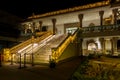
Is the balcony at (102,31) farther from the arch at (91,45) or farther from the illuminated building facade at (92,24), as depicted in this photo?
the arch at (91,45)

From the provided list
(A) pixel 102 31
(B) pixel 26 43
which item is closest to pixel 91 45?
(A) pixel 102 31

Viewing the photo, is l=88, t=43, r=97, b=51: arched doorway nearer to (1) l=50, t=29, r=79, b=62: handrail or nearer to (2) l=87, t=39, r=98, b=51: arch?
(2) l=87, t=39, r=98, b=51: arch

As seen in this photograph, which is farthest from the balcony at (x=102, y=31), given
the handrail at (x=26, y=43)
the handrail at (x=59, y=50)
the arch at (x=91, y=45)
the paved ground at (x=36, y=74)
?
the paved ground at (x=36, y=74)

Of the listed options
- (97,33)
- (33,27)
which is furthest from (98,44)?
(33,27)

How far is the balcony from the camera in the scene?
22430mm

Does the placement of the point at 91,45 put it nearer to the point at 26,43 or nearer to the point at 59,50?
the point at 26,43

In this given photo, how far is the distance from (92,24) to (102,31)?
8391 mm

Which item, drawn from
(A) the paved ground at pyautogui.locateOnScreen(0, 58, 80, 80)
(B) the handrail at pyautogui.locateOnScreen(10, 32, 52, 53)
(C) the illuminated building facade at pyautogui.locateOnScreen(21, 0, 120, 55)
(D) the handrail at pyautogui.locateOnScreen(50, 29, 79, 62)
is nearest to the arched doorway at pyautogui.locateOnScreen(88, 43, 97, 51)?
(C) the illuminated building facade at pyautogui.locateOnScreen(21, 0, 120, 55)

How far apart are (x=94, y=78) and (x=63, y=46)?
9421 mm

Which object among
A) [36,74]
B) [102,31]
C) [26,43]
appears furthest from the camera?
[26,43]

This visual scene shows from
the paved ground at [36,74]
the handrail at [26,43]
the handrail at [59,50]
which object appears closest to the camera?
the paved ground at [36,74]

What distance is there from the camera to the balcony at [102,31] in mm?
22430

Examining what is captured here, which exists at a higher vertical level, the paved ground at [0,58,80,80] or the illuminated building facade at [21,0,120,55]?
the illuminated building facade at [21,0,120,55]

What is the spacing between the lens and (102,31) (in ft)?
76.5
